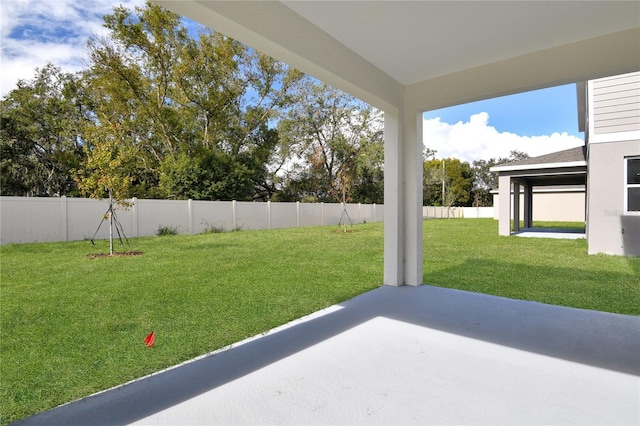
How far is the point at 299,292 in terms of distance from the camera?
4.66m

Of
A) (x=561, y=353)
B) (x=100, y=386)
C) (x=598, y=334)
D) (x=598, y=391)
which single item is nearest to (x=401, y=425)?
(x=598, y=391)

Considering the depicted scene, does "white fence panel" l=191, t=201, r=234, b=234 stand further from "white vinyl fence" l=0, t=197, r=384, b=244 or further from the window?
the window

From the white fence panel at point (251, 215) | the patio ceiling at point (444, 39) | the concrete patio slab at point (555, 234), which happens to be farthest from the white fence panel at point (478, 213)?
the patio ceiling at point (444, 39)

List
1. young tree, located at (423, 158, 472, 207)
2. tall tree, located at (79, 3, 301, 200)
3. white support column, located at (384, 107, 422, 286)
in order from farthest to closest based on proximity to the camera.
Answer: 1. young tree, located at (423, 158, 472, 207)
2. tall tree, located at (79, 3, 301, 200)
3. white support column, located at (384, 107, 422, 286)

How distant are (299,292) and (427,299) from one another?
1655mm

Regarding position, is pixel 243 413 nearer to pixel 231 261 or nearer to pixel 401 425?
pixel 401 425

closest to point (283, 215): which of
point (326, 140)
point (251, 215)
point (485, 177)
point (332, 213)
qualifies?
point (251, 215)

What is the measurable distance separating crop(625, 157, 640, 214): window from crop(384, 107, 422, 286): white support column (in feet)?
19.2

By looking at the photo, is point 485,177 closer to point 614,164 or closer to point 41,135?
point 614,164

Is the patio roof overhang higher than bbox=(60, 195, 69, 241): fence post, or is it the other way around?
the patio roof overhang

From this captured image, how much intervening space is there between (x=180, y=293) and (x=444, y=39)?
438 centimetres

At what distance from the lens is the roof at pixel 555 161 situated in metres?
10.7

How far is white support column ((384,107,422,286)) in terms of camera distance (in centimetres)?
464

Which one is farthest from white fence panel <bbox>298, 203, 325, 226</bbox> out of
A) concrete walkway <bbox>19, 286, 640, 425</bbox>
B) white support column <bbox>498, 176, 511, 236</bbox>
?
concrete walkway <bbox>19, 286, 640, 425</bbox>
